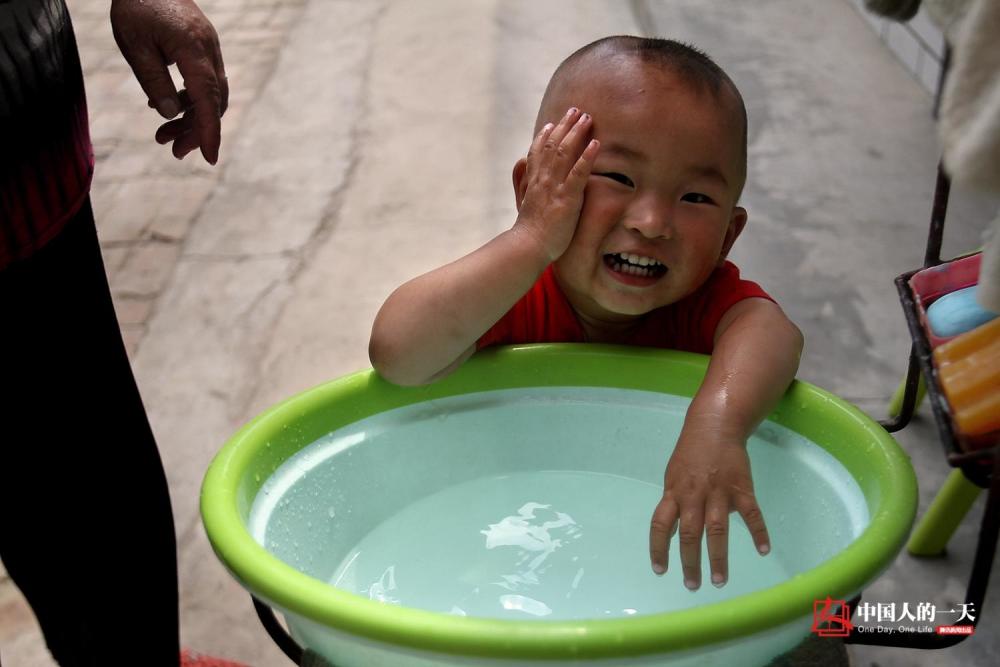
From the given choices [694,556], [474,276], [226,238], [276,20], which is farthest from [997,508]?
[276,20]

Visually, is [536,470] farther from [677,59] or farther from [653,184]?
[677,59]

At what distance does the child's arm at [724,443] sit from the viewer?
0.91 meters

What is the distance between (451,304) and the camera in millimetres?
1113

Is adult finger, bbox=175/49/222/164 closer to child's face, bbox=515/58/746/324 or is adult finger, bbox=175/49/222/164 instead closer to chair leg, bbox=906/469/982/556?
child's face, bbox=515/58/746/324

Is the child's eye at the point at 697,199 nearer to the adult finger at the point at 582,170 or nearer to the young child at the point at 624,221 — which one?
the young child at the point at 624,221

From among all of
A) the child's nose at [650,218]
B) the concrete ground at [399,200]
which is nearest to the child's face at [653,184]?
the child's nose at [650,218]

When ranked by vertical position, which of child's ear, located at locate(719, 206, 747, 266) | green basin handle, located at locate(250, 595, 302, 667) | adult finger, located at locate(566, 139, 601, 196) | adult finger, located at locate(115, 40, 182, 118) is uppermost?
adult finger, located at locate(115, 40, 182, 118)

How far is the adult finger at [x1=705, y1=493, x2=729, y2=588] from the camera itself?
887 mm

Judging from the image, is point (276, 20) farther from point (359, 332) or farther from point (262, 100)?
point (359, 332)

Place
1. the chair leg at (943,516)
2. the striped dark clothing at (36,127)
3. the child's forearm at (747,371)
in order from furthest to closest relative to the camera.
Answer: the chair leg at (943,516) < the child's forearm at (747,371) < the striped dark clothing at (36,127)

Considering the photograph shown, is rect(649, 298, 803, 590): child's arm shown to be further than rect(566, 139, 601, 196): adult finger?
No

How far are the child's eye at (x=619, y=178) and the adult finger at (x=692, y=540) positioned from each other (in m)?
0.36

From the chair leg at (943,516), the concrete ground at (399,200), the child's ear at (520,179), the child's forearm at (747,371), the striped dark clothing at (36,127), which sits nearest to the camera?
the striped dark clothing at (36,127)

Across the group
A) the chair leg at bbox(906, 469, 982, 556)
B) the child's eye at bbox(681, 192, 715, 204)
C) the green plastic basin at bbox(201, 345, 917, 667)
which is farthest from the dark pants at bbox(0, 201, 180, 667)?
the chair leg at bbox(906, 469, 982, 556)
